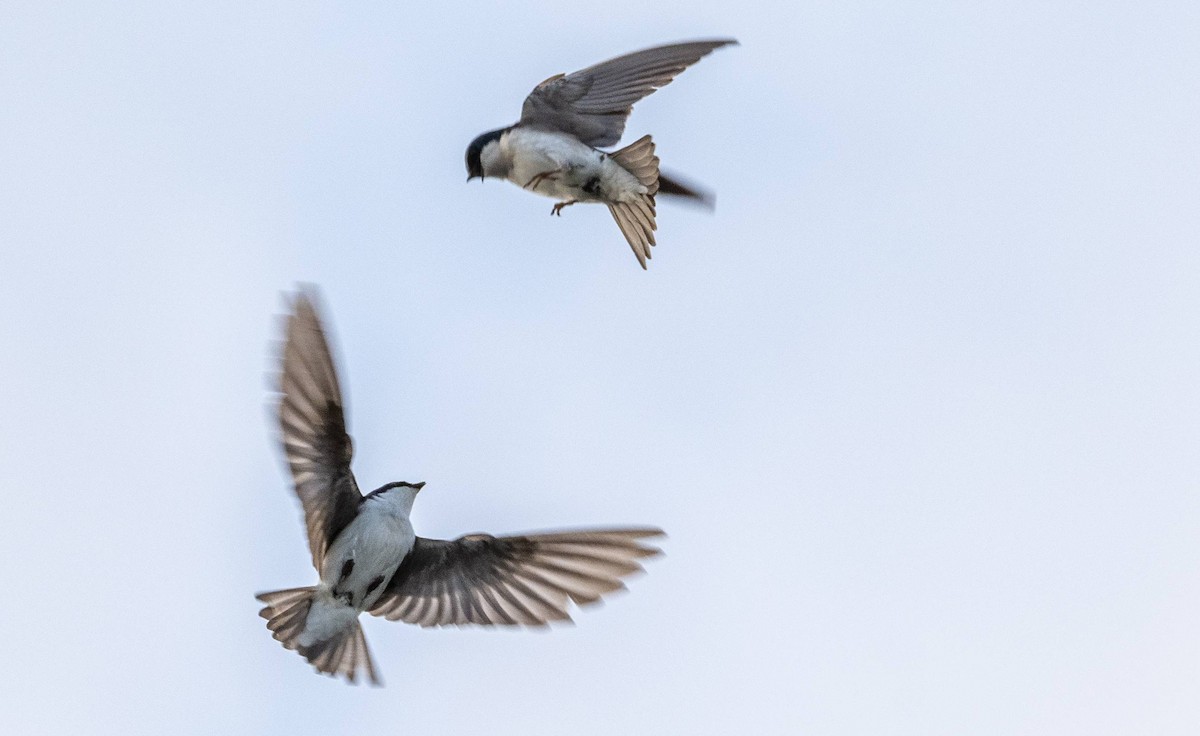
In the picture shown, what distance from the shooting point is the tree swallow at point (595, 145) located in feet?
21.1

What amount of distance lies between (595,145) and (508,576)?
7.17 ft

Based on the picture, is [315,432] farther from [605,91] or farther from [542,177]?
[605,91]

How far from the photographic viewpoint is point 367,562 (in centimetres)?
516

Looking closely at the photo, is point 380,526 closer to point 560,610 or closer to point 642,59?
point 560,610

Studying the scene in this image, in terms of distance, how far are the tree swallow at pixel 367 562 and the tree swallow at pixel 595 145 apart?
5.51 feet

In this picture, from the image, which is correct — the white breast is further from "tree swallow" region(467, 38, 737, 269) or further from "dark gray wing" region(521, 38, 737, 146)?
"dark gray wing" region(521, 38, 737, 146)

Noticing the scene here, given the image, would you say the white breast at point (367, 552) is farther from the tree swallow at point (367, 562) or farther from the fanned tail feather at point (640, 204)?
the fanned tail feather at point (640, 204)

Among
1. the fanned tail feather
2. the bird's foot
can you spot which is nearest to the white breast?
the fanned tail feather

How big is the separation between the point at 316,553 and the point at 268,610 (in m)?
0.27

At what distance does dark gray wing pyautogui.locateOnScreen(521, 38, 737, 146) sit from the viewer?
6.71 metres

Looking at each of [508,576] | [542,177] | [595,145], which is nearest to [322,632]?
[508,576]

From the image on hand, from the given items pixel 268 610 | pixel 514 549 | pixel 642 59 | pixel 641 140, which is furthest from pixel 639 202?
pixel 268 610

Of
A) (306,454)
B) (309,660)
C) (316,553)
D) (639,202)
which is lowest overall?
(309,660)

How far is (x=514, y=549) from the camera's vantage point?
5.21 metres
